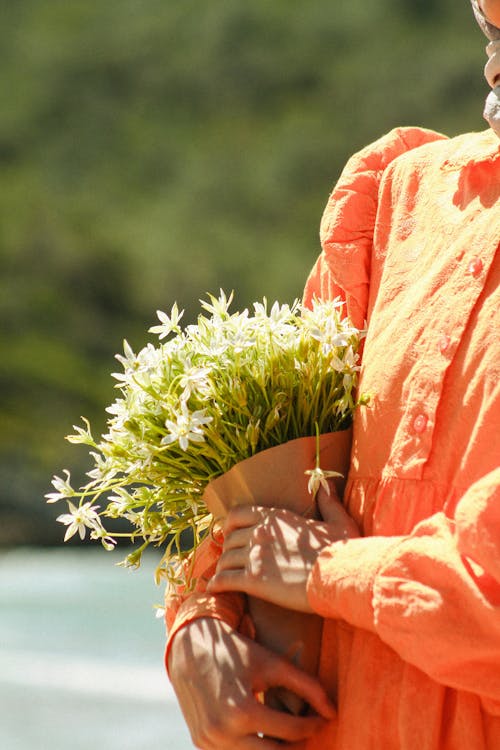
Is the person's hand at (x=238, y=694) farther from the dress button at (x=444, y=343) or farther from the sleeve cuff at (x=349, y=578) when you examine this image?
the dress button at (x=444, y=343)

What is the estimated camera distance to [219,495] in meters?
0.91

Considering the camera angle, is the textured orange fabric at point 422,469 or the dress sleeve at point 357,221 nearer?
the textured orange fabric at point 422,469

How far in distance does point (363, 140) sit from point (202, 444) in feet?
15.2

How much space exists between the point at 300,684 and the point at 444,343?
29cm

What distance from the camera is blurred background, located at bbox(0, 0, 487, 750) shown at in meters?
5.26

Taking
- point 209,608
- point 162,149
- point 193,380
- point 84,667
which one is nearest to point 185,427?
point 193,380

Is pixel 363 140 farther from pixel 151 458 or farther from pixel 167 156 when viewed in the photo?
pixel 151 458

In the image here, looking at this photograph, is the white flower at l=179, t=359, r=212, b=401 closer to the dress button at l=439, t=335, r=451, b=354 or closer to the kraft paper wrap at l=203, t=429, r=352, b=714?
the kraft paper wrap at l=203, t=429, r=352, b=714

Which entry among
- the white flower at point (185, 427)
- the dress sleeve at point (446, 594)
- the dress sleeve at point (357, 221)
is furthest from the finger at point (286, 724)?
the dress sleeve at point (357, 221)

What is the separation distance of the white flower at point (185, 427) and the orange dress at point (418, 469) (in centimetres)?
14

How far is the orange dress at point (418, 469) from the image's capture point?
72 cm

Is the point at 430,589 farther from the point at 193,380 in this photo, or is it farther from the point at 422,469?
the point at 193,380

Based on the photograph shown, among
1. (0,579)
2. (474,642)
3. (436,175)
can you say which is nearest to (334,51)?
(0,579)

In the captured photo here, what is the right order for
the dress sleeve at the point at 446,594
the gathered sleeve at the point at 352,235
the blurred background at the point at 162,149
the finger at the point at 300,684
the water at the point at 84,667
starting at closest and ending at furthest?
1. the dress sleeve at the point at 446,594
2. the finger at the point at 300,684
3. the gathered sleeve at the point at 352,235
4. the water at the point at 84,667
5. the blurred background at the point at 162,149
